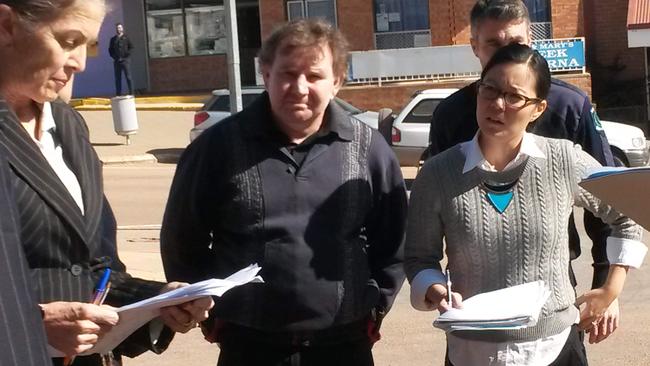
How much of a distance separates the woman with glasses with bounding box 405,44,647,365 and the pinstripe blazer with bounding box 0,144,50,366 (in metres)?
1.78

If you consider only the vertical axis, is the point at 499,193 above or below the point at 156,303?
above

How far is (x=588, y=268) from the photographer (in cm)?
982

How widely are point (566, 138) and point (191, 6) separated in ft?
103

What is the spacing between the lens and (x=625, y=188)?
3.14 m

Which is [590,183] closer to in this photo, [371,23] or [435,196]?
[435,196]

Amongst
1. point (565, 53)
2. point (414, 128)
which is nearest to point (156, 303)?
point (414, 128)

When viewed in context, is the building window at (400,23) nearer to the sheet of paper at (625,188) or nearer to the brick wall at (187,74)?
the brick wall at (187,74)

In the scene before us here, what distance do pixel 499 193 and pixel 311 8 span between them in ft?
88.2

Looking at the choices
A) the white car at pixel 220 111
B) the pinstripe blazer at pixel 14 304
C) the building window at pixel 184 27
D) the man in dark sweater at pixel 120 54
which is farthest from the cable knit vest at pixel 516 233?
the building window at pixel 184 27

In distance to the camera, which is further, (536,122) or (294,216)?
(536,122)

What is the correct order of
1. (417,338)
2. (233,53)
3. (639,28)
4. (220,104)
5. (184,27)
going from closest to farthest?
(417,338) → (233,53) → (220,104) → (639,28) → (184,27)

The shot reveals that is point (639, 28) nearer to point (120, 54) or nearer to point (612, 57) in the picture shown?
point (612, 57)

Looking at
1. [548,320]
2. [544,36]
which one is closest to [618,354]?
[548,320]

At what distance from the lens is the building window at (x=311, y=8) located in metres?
29.7
